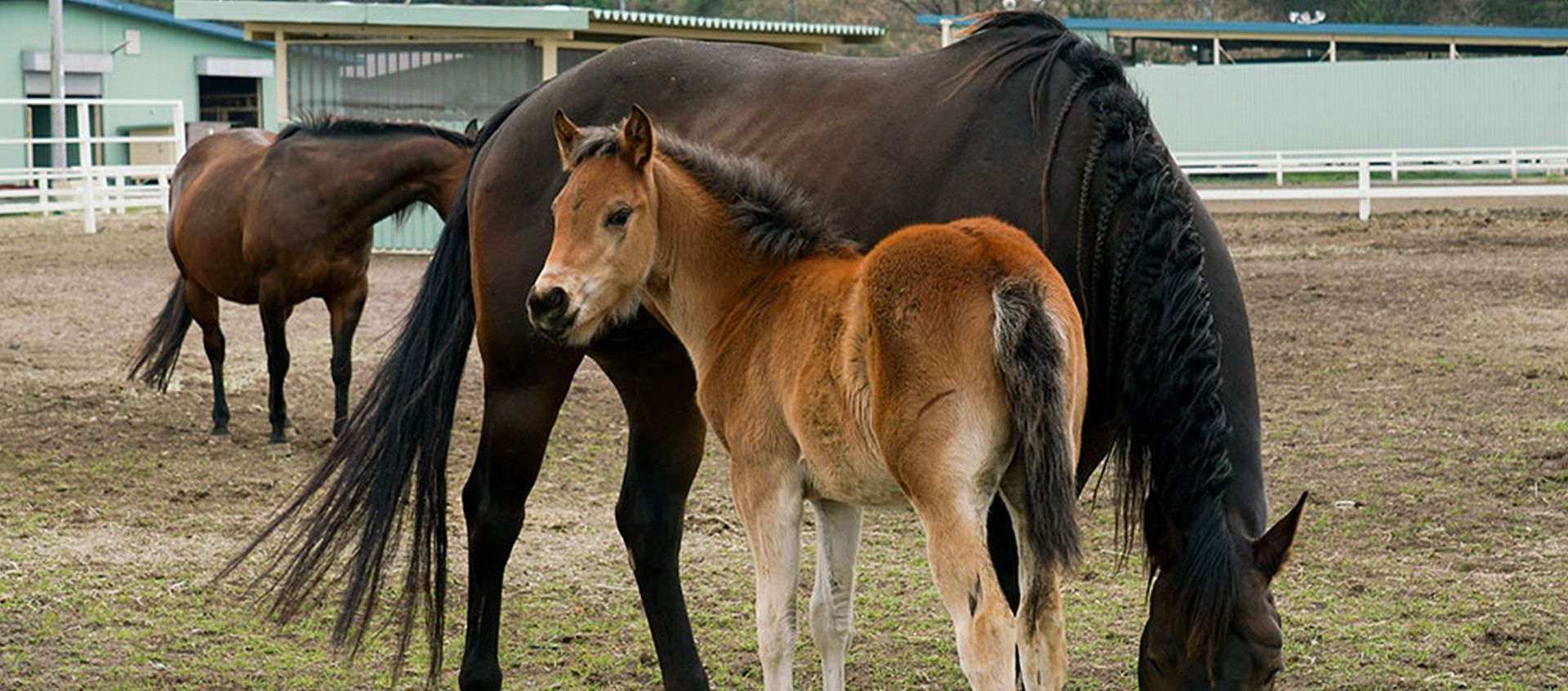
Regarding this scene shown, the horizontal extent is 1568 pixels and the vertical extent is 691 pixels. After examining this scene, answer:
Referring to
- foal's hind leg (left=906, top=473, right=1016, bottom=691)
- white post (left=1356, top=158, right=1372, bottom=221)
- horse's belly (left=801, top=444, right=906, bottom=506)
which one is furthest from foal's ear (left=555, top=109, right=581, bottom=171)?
white post (left=1356, top=158, right=1372, bottom=221)

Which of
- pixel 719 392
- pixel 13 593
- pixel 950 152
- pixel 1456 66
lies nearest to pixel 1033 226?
pixel 950 152

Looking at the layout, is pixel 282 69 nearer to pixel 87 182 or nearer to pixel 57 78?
pixel 87 182

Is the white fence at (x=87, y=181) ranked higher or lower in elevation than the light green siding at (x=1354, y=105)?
lower

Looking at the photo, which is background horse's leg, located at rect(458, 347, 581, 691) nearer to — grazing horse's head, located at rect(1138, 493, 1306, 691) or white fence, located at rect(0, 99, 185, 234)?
grazing horse's head, located at rect(1138, 493, 1306, 691)

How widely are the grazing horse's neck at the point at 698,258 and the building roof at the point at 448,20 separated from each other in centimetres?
1404

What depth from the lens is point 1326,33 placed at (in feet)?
114

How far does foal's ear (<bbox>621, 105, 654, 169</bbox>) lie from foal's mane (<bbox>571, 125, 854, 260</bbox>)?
0.11 feet

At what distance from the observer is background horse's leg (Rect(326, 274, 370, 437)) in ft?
A: 28.1

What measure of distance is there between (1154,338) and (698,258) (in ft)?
3.47

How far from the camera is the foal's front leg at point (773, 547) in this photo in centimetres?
335

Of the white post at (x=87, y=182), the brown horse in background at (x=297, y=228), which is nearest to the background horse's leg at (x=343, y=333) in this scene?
the brown horse in background at (x=297, y=228)

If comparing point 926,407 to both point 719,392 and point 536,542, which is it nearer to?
point 719,392

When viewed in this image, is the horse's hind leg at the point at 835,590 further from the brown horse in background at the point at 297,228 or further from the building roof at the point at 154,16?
the building roof at the point at 154,16

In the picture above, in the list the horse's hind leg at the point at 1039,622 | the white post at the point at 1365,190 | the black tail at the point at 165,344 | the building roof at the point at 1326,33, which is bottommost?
the black tail at the point at 165,344
